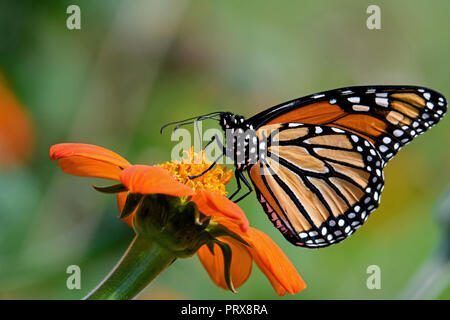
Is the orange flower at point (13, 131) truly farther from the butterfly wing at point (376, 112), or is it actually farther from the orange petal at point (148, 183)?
the orange petal at point (148, 183)

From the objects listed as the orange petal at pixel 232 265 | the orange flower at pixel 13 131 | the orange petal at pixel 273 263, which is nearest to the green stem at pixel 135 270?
the orange petal at pixel 273 263

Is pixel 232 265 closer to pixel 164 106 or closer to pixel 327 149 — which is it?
pixel 327 149

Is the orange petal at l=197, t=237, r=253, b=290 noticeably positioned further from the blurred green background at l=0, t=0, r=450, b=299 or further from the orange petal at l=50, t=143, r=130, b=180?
the blurred green background at l=0, t=0, r=450, b=299

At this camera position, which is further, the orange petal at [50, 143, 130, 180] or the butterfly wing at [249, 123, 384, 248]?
the butterfly wing at [249, 123, 384, 248]

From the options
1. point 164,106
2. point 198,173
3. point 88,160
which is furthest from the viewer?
point 164,106

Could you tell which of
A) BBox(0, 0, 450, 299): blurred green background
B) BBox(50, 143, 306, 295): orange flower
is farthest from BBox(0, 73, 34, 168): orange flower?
BBox(50, 143, 306, 295): orange flower

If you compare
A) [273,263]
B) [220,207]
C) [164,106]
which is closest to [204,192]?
[220,207]

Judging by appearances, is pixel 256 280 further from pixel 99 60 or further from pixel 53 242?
pixel 99 60
